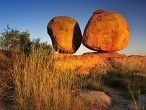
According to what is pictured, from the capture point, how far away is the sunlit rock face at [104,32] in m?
25.5

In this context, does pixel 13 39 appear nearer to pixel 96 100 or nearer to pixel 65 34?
pixel 65 34

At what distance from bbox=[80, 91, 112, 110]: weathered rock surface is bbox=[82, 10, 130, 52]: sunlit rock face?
1383 cm

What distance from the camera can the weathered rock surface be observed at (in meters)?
10.5

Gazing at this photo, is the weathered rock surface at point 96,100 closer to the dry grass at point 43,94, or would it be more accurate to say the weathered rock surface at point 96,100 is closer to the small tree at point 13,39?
the dry grass at point 43,94

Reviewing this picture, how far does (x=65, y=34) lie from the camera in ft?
87.4

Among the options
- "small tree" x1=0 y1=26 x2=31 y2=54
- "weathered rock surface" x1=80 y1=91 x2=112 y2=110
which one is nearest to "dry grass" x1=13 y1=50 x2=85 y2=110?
"weathered rock surface" x1=80 y1=91 x2=112 y2=110

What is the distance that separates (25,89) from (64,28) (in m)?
17.3

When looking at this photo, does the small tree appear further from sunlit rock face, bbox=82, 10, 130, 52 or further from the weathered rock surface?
the weathered rock surface

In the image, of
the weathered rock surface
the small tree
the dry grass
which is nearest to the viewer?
the dry grass

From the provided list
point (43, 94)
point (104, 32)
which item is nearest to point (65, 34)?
point (104, 32)

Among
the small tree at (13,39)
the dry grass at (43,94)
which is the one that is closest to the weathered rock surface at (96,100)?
the dry grass at (43,94)

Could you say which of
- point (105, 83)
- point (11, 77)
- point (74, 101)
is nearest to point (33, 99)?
point (74, 101)

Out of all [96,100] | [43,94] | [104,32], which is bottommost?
[96,100]

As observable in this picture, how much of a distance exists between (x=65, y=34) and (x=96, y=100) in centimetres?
1603
